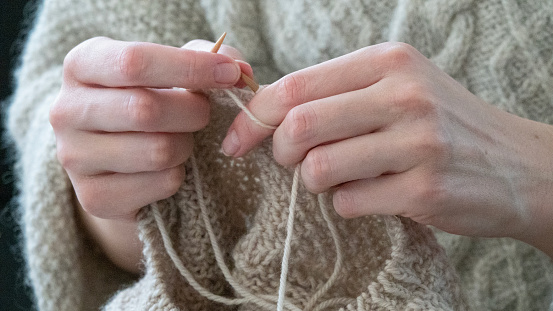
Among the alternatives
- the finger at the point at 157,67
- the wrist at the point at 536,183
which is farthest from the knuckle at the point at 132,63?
the wrist at the point at 536,183

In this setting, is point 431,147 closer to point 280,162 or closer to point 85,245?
point 280,162

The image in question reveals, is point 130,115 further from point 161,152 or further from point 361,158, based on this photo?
point 361,158

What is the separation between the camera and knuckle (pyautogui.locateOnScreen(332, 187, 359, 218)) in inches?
22.7

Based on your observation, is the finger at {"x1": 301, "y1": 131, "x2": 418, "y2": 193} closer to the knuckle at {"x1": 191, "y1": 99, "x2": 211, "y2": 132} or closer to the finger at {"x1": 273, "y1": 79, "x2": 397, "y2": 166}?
the finger at {"x1": 273, "y1": 79, "x2": 397, "y2": 166}

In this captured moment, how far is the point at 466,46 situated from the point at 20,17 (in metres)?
1.04

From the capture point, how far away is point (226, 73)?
0.55 metres

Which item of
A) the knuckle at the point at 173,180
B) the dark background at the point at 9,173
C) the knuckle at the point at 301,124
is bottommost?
the dark background at the point at 9,173

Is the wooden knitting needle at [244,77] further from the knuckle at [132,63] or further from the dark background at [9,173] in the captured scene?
the dark background at [9,173]

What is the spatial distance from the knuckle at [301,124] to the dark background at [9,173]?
31.4 inches

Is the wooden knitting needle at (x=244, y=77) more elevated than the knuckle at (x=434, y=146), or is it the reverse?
the wooden knitting needle at (x=244, y=77)

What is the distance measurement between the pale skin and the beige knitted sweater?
0.18 ft

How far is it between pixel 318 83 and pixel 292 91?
3 centimetres

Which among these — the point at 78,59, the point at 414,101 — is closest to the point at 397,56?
the point at 414,101

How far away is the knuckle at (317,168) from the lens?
0.54 meters
